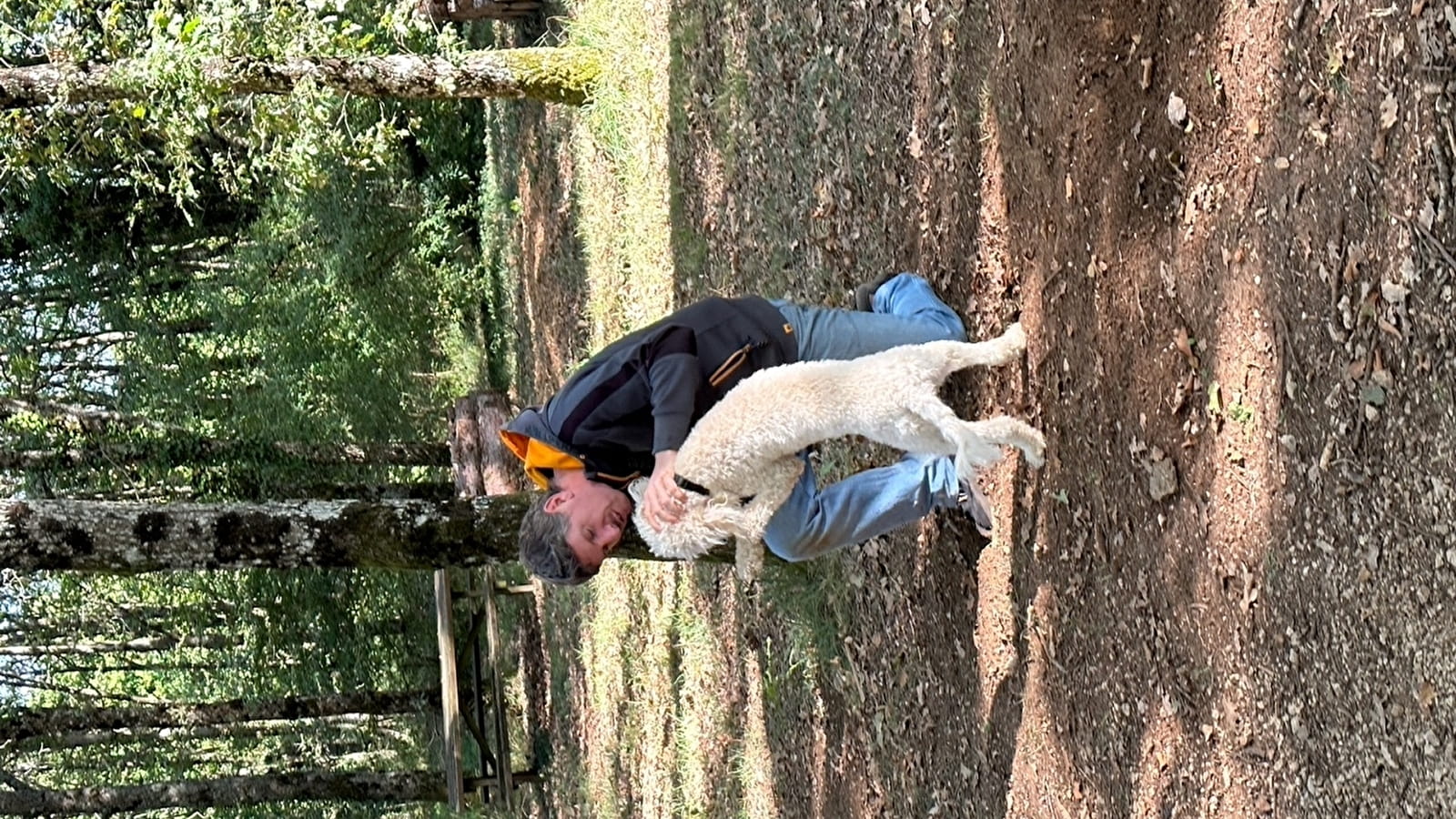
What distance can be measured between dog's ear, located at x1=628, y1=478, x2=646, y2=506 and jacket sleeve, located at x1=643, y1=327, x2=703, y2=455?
12cm

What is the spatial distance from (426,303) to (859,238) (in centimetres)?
1002

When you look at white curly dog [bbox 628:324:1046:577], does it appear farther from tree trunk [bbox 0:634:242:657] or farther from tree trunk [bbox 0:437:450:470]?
tree trunk [bbox 0:634:242:657]

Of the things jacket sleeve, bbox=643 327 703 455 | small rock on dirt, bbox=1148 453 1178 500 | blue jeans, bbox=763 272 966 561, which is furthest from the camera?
Result: blue jeans, bbox=763 272 966 561

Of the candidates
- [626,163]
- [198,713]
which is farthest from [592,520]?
[198,713]

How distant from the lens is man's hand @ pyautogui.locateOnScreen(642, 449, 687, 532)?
382 centimetres

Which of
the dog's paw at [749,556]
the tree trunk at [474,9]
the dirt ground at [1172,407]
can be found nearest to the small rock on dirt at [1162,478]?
the dirt ground at [1172,407]

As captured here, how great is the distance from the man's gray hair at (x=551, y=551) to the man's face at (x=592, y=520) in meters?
0.02

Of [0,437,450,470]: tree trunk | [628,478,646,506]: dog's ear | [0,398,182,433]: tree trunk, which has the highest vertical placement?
[628,478,646,506]: dog's ear

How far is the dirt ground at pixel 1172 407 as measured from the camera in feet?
9.84

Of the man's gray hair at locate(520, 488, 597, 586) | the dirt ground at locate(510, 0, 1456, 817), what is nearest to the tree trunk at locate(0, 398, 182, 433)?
the dirt ground at locate(510, 0, 1456, 817)

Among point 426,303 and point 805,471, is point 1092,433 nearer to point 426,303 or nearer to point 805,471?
point 805,471

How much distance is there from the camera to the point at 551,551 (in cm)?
387

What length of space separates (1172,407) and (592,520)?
6.44 feet

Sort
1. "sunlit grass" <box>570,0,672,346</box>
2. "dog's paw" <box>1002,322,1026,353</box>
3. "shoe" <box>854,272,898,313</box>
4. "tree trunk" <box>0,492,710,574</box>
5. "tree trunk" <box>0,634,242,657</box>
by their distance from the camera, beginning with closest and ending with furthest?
"dog's paw" <box>1002,322,1026,353</box>, "tree trunk" <box>0,492,710,574</box>, "shoe" <box>854,272,898,313</box>, "sunlit grass" <box>570,0,672,346</box>, "tree trunk" <box>0,634,242,657</box>
